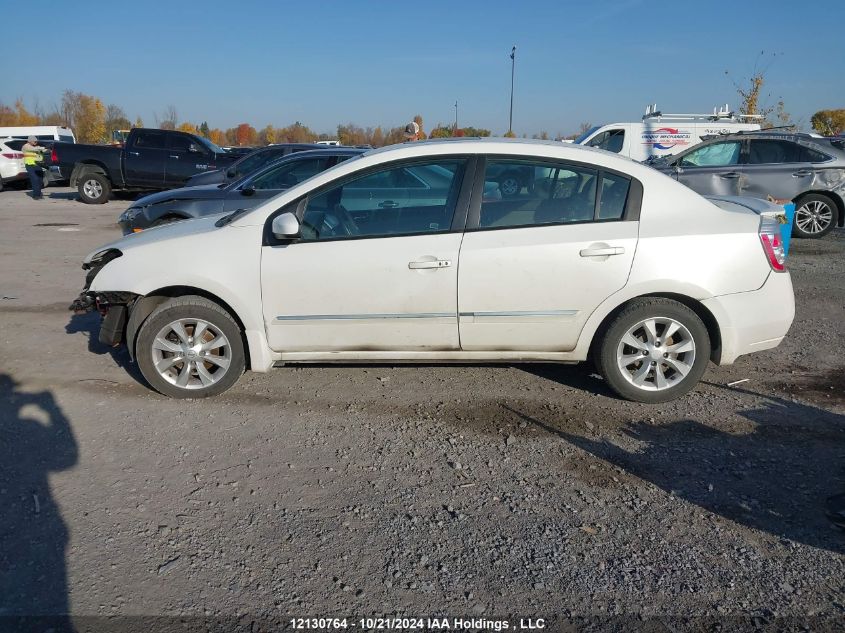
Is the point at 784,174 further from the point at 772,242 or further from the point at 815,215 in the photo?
the point at 772,242

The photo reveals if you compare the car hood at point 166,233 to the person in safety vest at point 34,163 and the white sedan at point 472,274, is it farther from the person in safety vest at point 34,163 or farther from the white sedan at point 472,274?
the person in safety vest at point 34,163

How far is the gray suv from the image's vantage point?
36.7 ft

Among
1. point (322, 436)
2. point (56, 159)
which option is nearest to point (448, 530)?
point (322, 436)

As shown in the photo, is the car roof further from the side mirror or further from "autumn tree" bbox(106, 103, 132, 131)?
"autumn tree" bbox(106, 103, 132, 131)

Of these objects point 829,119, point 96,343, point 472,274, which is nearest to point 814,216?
point 472,274

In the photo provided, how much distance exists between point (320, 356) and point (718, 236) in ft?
9.21

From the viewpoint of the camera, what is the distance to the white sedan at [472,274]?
4445 millimetres

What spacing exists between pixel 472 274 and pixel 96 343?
12.1 feet

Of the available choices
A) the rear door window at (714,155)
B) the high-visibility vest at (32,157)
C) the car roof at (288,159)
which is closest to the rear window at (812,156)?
the rear door window at (714,155)

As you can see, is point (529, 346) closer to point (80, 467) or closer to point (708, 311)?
point (708, 311)

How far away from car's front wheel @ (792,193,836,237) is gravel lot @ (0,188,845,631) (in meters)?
7.08

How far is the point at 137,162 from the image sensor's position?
1738 cm

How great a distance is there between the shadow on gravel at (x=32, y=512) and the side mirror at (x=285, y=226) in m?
1.81

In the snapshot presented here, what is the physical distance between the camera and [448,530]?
324cm
